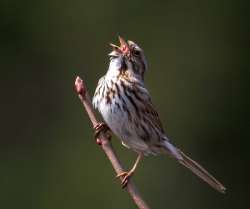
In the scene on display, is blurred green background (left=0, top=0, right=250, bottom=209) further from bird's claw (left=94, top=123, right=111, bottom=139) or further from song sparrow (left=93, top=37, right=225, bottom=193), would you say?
bird's claw (left=94, top=123, right=111, bottom=139)

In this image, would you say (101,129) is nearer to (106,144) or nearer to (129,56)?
(106,144)

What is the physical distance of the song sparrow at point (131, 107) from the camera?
7324 millimetres

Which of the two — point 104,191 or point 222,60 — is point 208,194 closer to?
point 104,191

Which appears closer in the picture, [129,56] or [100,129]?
[100,129]

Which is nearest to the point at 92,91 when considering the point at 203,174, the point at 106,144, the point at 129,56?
the point at 129,56

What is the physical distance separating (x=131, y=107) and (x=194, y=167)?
1.59 ft

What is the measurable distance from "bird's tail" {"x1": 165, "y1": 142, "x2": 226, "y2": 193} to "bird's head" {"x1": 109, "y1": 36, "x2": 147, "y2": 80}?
1.59 feet

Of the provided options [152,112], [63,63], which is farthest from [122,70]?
[63,63]

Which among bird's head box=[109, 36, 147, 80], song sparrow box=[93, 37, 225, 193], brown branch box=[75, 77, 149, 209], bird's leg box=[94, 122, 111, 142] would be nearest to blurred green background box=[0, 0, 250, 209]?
song sparrow box=[93, 37, 225, 193]

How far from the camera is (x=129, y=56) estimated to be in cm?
756

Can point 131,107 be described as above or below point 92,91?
below

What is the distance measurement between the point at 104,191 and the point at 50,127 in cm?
104

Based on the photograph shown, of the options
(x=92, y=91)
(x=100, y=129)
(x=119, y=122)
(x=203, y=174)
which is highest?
(x=92, y=91)

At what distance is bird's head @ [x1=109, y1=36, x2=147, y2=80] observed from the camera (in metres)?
7.52
